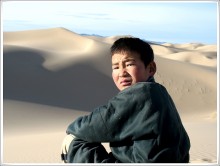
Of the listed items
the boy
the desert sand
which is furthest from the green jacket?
the desert sand

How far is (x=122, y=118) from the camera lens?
1.78m

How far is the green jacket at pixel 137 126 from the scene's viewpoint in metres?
1.76

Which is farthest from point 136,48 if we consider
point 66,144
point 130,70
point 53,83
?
point 53,83

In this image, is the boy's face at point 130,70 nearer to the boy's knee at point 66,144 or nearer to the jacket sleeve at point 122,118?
the jacket sleeve at point 122,118

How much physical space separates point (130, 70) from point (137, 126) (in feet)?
0.85

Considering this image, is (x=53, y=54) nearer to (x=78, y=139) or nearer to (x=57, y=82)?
(x=57, y=82)

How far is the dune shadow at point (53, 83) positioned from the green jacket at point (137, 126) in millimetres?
20354

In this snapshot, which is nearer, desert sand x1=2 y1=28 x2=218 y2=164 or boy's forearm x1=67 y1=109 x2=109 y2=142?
boy's forearm x1=67 y1=109 x2=109 y2=142

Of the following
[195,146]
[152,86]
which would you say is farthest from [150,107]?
[195,146]

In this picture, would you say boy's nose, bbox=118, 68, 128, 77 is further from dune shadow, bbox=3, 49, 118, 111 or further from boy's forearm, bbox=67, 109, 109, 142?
dune shadow, bbox=3, 49, 118, 111

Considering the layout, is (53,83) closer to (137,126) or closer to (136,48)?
(136,48)

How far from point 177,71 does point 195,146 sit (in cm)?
2020

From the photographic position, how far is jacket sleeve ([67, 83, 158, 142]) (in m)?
1.76

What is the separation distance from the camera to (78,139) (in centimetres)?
184
